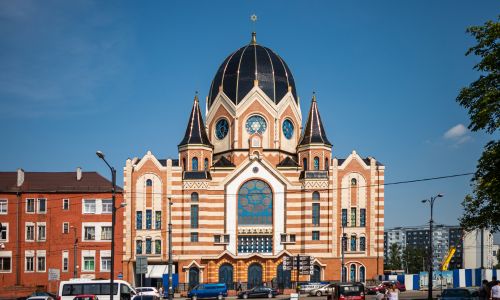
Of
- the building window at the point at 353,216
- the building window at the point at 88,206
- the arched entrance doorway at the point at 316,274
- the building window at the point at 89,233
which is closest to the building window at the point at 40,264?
the building window at the point at 89,233

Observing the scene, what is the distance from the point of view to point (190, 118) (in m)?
90.1

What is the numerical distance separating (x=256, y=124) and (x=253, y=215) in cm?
1231

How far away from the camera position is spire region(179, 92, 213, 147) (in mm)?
88562

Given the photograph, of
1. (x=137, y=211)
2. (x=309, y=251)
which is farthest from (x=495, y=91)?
(x=137, y=211)

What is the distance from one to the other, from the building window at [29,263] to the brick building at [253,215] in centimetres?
1031

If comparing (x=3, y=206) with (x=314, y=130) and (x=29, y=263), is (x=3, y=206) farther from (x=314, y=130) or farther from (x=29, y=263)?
(x=314, y=130)

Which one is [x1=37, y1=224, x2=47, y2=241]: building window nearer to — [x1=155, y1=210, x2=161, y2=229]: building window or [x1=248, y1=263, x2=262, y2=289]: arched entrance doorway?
[x1=155, y1=210, x2=161, y2=229]: building window

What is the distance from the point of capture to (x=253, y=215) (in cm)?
8538

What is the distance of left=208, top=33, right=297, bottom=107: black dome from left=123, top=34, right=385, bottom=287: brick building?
8.46 m

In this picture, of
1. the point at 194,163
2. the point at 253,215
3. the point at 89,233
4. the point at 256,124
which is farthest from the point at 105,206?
the point at 256,124

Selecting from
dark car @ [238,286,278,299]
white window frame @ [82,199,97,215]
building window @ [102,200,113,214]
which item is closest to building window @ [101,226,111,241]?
building window @ [102,200,113,214]

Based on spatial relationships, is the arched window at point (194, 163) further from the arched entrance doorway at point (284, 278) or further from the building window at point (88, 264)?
the building window at point (88, 264)

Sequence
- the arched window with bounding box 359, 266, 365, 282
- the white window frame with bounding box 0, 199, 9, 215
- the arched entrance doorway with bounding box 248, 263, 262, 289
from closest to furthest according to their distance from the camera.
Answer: the white window frame with bounding box 0, 199, 9, 215
the arched entrance doorway with bounding box 248, 263, 262, 289
the arched window with bounding box 359, 266, 365, 282

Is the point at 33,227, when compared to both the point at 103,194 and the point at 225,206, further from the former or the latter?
the point at 225,206
